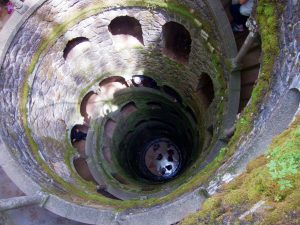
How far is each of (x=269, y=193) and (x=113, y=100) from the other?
10.9m

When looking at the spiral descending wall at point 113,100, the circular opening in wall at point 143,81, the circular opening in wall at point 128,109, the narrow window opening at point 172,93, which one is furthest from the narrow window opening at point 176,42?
the circular opening in wall at point 128,109

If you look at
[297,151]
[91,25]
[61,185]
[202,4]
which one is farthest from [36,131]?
[297,151]

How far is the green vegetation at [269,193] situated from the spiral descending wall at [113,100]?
155 cm

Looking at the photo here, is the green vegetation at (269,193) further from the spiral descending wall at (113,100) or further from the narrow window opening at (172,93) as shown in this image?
the narrow window opening at (172,93)

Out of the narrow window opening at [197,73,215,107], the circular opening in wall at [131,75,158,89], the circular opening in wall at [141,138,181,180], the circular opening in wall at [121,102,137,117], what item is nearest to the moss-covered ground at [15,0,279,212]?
the narrow window opening at [197,73,215,107]

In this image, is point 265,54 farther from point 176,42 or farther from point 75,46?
point 75,46

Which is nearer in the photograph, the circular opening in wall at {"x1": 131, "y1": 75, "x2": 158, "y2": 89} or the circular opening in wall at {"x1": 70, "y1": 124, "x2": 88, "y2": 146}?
the circular opening in wall at {"x1": 70, "y1": 124, "x2": 88, "y2": 146}

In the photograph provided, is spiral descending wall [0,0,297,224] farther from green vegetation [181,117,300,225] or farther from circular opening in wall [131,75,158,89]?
green vegetation [181,117,300,225]

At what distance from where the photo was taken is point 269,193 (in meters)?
3.13

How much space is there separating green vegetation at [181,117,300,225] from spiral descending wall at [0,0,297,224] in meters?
1.55

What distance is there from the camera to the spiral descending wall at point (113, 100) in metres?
7.77

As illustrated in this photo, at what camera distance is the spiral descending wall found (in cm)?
777

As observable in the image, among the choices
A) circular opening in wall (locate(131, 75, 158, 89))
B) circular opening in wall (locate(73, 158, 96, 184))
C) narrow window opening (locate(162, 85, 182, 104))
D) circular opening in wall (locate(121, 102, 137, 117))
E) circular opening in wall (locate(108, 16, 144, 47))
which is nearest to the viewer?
circular opening in wall (locate(108, 16, 144, 47))

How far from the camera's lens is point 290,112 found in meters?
4.47
